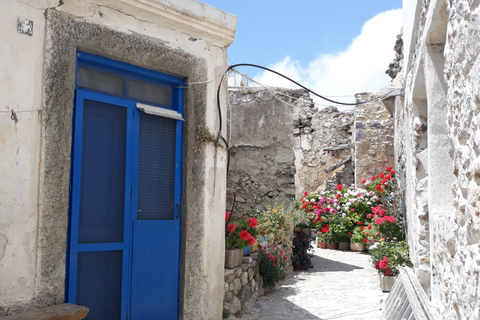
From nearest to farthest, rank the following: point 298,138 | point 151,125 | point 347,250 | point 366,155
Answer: point 151,125, point 347,250, point 366,155, point 298,138

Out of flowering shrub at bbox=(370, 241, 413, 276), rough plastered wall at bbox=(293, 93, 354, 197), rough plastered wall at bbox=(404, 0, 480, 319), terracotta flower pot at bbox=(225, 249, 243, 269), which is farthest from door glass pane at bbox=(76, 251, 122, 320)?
rough plastered wall at bbox=(293, 93, 354, 197)

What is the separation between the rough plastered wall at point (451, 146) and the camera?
6.24ft

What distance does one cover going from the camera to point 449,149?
9.37ft

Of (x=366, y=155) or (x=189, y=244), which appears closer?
(x=189, y=244)

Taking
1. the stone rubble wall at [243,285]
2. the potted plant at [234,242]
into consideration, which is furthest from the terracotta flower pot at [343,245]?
the potted plant at [234,242]

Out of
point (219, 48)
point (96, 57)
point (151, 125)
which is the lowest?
point (151, 125)

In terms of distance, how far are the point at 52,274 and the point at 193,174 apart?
1.53 m

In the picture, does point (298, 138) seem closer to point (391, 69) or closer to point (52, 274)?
point (391, 69)

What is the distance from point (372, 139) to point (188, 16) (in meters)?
7.69

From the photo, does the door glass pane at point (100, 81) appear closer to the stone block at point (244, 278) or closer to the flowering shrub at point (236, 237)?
the flowering shrub at point (236, 237)

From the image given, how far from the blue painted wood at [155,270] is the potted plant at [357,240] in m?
5.93

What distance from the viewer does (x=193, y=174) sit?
13.8 ft

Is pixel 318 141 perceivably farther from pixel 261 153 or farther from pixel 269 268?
pixel 269 268

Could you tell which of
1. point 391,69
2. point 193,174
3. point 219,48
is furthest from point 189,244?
point 391,69
